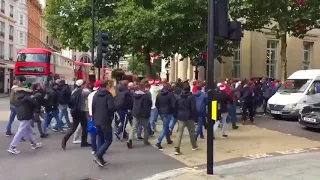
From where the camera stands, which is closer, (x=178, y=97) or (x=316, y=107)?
(x=178, y=97)

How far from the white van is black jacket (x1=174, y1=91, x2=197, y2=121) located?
8191 millimetres

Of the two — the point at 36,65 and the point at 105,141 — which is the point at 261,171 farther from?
the point at 36,65

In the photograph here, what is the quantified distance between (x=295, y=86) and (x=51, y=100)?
1073 centimetres

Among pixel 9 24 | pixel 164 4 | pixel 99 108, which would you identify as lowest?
pixel 99 108

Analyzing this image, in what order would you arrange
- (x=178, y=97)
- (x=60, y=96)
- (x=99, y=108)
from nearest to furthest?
(x=99, y=108), (x=178, y=97), (x=60, y=96)

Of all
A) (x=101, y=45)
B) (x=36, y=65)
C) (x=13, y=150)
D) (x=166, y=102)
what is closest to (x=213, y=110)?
(x=166, y=102)

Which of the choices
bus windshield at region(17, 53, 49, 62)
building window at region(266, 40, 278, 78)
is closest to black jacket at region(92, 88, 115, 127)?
bus windshield at region(17, 53, 49, 62)

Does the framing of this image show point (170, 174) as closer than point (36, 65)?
Yes

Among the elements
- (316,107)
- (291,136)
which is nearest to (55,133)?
(291,136)

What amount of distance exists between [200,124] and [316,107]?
186 inches

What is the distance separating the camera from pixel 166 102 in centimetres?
1091

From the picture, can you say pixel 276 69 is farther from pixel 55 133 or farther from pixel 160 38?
pixel 55 133

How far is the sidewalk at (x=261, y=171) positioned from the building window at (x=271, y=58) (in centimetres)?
2615

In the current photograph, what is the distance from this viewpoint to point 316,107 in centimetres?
1408
